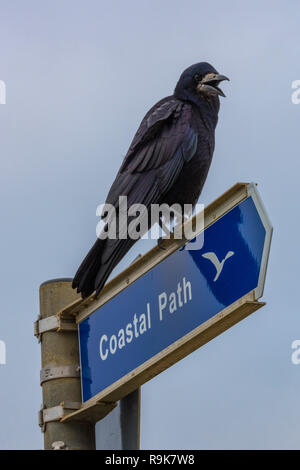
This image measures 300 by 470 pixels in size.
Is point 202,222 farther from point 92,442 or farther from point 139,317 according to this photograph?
point 92,442

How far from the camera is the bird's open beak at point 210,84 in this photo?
5.20 meters

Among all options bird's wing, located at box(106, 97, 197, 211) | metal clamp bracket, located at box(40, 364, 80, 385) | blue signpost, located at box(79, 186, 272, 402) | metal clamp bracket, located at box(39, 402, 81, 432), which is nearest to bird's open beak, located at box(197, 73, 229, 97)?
bird's wing, located at box(106, 97, 197, 211)

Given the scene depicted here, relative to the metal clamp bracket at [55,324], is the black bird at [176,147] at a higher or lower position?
higher

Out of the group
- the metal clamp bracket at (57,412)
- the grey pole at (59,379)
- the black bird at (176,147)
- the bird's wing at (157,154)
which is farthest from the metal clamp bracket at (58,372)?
the bird's wing at (157,154)

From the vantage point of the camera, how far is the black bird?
4.65 m

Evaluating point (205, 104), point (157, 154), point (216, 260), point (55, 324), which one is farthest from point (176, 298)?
point (205, 104)

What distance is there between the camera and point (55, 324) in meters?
4.11

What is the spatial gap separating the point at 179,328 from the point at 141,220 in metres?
0.86

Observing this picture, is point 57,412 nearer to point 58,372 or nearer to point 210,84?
point 58,372

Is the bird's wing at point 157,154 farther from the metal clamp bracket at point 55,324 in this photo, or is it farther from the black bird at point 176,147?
the metal clamp bracket at point 55,324

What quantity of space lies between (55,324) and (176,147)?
1251 mm

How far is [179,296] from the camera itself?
11.9 feet

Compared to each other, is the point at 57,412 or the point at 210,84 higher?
the point at 210,84

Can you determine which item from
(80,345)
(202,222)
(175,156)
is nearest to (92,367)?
(80,345)
